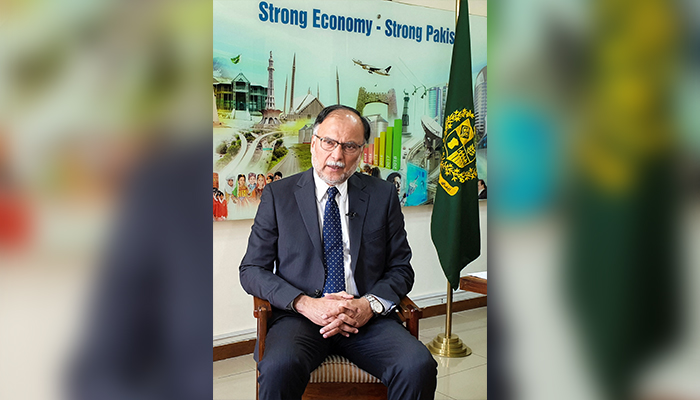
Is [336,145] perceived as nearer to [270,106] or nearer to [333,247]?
[333,247]

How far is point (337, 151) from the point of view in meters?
2.85

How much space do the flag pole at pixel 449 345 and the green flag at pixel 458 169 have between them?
1.04ft

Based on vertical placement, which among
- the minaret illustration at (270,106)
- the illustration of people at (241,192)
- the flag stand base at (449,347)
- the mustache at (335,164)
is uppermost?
the minaret illustration at (270,106)

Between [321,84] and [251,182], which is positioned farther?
[321,84]

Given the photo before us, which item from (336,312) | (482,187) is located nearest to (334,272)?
(336,312)

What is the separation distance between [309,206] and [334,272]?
334 millimetres

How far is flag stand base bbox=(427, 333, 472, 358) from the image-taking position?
420 cm

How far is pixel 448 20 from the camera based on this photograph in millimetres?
4848

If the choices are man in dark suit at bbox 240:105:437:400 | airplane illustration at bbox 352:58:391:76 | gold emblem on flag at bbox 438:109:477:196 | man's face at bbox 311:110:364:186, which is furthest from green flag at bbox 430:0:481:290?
man's face at bbox 311:110:364:186

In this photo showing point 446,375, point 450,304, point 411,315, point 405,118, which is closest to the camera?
point 411,315

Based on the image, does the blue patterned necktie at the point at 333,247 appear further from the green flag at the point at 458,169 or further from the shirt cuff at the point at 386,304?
the green flag at the point at 458,169

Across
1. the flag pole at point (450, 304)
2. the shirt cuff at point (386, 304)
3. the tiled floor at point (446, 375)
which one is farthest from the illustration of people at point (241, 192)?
the shirt cuff at point (386, 304)

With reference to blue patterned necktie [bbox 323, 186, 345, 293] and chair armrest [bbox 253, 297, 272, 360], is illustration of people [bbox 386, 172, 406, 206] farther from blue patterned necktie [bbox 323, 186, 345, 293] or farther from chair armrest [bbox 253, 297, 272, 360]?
chair armrest [bbox 253, 297, 272, 360]

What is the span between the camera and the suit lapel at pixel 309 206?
275 cm
